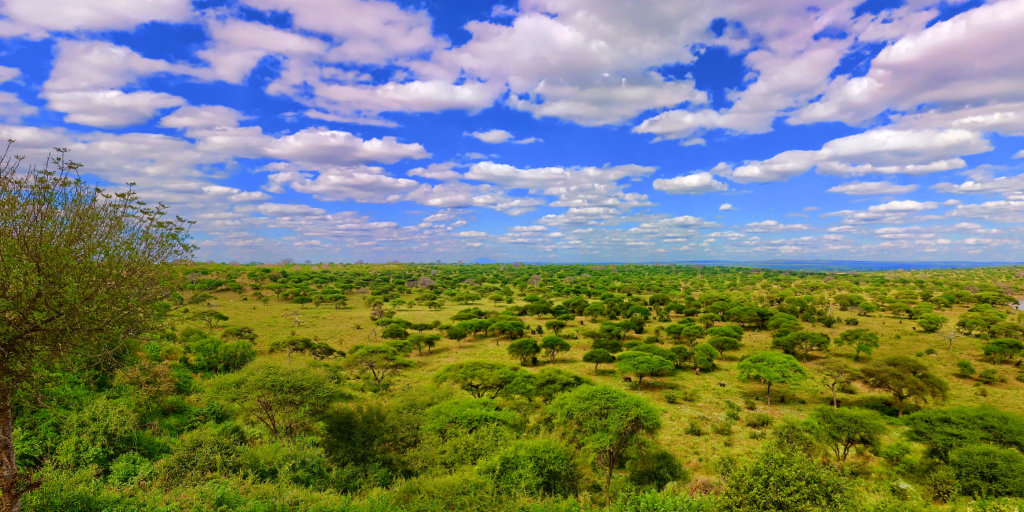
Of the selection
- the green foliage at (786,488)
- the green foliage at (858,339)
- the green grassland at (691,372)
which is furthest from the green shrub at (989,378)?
the green foliage at (786,488)

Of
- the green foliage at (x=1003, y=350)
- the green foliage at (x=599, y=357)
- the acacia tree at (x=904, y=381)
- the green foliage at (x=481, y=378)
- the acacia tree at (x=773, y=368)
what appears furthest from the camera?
the green foliage at (x=599, y=357)

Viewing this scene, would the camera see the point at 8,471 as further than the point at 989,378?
No

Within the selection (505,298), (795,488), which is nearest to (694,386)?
(795,488)

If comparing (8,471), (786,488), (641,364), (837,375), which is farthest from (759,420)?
(8,471)

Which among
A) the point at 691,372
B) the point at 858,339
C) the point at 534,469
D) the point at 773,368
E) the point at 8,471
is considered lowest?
the point at 691,372

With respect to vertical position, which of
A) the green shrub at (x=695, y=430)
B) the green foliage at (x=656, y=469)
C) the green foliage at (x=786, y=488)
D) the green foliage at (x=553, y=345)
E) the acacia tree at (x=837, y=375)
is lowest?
the green shrub at (x=695, y=430)

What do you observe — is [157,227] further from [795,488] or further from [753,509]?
[795,488]

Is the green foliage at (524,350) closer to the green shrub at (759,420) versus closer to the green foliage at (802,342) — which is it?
the green shrub at (759,420)

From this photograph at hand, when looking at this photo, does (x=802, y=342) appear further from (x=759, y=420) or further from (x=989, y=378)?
(x=759, y=420)

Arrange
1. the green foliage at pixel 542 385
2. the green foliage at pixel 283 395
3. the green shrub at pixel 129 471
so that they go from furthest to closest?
1. the green foliage at pixel 542 385
2. the green foliage at pixel 283 395
3. the green shrub at pixel 129 471

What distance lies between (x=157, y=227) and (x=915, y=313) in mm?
97291

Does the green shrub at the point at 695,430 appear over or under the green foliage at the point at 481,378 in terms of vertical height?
under

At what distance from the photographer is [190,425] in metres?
23.5

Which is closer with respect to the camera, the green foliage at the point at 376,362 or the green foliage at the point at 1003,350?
the green foliage at the point at 376,362
